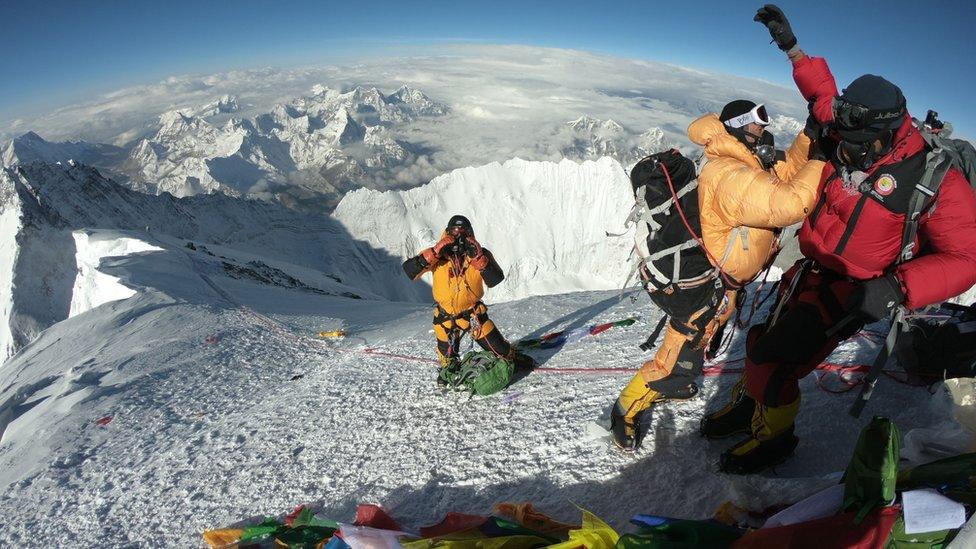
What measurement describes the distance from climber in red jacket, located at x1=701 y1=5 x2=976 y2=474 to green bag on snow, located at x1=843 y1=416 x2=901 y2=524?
1.07m

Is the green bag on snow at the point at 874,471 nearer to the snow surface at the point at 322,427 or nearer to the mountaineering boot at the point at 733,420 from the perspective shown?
the snow surface at the point at 322,427

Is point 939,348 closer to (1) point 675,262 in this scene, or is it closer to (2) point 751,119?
(1) point 675,262

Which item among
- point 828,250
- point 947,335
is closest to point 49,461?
point 828,250

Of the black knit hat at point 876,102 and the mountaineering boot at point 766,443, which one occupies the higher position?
the black knit hat at point 876,102

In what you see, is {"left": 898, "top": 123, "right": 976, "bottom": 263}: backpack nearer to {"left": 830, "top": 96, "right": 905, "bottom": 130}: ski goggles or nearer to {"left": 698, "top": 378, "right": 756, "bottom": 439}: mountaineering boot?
{"left": 830, "top": 96, "right": 905, "bottom": 130}: ski goggles

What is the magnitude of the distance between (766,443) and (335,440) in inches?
191

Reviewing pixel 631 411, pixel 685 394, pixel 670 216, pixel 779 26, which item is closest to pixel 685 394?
pixel 685 394

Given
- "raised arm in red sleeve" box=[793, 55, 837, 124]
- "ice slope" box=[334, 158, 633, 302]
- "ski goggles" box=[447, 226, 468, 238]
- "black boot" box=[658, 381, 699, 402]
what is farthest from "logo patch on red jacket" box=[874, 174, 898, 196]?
"ice slope" box=[334, 158, 633, 302]

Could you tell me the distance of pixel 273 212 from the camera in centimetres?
10106

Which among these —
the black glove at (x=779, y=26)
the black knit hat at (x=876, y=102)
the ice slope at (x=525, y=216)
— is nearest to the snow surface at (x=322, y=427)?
the black knit hat at (x=876, y=102)

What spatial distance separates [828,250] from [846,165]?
615 millimetres

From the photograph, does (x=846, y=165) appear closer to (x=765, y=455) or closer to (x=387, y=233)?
(x=765, y=455)

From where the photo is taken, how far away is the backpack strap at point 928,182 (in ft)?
9.78

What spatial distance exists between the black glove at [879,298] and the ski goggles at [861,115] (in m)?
0.98
